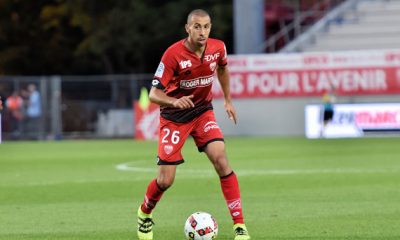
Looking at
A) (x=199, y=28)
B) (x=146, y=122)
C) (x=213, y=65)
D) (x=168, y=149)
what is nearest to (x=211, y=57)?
(x=213, y=65)

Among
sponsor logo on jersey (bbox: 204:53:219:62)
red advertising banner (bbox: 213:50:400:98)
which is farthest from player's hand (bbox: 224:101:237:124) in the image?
red advertising banner (bbox: 213:50:400:98)

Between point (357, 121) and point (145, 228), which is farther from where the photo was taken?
point (357, 121)

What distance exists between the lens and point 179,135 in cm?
1105

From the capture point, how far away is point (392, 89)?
3916cm

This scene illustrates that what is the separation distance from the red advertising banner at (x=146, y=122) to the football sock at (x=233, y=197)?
93.0ft

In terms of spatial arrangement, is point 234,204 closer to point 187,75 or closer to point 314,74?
point 187,75

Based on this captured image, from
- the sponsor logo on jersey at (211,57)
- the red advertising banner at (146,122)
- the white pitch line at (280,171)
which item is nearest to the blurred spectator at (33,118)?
the red advertising banner at (146,122)

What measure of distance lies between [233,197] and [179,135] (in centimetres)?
87

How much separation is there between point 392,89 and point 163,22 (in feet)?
51.9

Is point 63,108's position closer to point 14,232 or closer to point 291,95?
point 291,95

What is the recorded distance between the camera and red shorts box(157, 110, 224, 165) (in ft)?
36.0

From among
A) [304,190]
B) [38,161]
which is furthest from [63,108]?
[304,190]

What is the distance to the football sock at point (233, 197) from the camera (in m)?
10.8

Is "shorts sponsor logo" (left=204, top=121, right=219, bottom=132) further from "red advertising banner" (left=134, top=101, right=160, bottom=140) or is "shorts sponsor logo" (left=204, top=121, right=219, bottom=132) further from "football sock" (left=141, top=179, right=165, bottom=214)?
"red advertising banner" (left=134, top=101, right=160, bottom=140)
